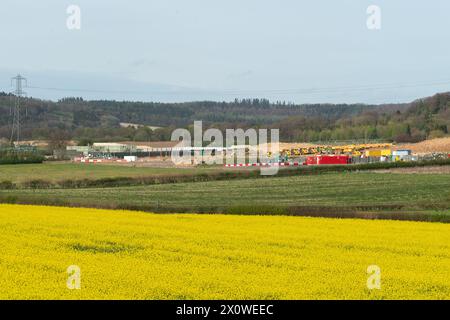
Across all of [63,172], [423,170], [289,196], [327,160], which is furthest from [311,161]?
[289,196]

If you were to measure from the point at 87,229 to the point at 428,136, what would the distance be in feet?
439

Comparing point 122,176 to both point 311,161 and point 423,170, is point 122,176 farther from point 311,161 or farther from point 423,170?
point 423,170

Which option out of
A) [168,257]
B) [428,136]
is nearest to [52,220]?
[168,257]

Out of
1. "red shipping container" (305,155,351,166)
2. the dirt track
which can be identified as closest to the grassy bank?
the dirt track

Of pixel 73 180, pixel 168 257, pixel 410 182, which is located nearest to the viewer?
pixel 168 257

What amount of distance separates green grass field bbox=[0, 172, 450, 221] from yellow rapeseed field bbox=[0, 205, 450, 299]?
7.23 m

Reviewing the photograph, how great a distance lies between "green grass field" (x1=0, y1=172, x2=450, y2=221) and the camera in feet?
129

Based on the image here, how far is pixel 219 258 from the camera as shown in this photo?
2058 cm

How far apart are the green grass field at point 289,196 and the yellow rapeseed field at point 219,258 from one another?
23.7ft

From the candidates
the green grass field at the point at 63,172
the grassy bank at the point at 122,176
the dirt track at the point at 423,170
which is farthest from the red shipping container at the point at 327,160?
the green grass field at the point at 63,172

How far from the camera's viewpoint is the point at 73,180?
72.8 metres

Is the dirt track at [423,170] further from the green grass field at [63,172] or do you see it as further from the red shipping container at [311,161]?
the green grass field at [63,172]
